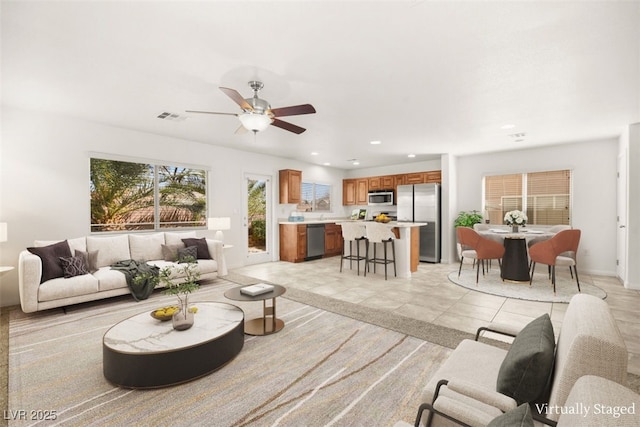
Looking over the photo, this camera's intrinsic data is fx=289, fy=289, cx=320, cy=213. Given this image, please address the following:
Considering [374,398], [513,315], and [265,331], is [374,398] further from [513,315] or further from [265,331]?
[513,315]

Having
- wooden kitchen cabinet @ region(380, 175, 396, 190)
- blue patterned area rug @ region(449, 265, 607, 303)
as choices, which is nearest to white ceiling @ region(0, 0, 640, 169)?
blue patterned area rug @ region(449, 265, 607, 303)

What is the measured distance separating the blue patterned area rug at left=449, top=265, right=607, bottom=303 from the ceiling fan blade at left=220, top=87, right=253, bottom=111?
4220mm

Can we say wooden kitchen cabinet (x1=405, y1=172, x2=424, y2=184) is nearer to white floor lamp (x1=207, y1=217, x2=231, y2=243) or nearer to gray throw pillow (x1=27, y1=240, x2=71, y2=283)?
white floor lamp (x1=207, y1=217, x2=231, y2=243)

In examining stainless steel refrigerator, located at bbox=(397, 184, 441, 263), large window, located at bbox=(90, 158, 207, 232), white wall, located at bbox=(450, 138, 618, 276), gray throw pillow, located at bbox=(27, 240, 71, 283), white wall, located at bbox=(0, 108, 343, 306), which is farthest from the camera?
stainless steel refrigerator, located at bbox=(397, 184, 441, 263)

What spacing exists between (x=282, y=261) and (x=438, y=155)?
4629mm

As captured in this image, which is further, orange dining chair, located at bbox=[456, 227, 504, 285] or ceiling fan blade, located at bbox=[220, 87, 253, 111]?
orange dining chair, located at bbox=[456, 227, 504, 285]

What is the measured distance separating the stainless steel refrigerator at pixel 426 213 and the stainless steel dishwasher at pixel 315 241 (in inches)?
85.7

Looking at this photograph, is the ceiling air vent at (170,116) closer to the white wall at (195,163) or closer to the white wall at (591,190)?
the white wall at (195,163)

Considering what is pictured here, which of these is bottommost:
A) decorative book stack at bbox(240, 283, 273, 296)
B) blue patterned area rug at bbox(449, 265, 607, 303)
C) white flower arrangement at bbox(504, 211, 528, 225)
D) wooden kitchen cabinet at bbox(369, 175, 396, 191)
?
blue patterned area rug at bbox(449, 265, 607, 303)

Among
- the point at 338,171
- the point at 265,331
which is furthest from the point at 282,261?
the point at 265,331

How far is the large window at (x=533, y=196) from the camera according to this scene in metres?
5.92

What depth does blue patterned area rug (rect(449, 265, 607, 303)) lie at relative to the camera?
13.6ft

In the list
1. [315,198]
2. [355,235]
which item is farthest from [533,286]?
[315,198]

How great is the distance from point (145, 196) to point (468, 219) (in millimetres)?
6718
